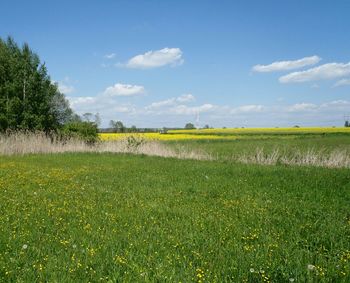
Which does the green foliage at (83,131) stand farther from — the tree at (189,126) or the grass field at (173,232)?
the tree at (189,126)

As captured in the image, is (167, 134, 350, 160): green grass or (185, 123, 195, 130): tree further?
(185, 123, 195, 130): tree

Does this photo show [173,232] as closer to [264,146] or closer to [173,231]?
[173,231]

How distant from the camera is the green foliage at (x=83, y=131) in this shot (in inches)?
1272

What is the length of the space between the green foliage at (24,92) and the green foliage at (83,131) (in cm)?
288

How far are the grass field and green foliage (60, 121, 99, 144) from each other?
807 inches

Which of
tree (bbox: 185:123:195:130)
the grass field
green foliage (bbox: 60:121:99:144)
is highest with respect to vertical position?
tree (bbox: 185:123:195:130)

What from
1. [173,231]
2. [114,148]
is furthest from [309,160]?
[173,231]

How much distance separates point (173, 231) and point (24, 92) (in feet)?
102

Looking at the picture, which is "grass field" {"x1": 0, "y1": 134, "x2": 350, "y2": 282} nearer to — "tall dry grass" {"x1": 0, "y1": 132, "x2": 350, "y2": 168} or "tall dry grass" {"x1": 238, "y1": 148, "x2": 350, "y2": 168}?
"tall dry grass" {"x1": 238, "y1": 148, "x2": 350, "y2": 168}

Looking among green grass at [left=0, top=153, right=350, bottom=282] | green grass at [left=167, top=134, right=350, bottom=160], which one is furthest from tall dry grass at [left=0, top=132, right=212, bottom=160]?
green grass at [left=0, top=153, right=350, bottom=282]

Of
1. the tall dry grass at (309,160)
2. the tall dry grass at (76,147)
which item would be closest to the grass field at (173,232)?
the tall dry grass at (309,160)

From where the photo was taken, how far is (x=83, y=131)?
33.2 meters

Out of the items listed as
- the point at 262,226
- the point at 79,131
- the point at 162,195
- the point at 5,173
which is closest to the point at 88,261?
the point at 262,226

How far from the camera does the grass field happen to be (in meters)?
4.73
